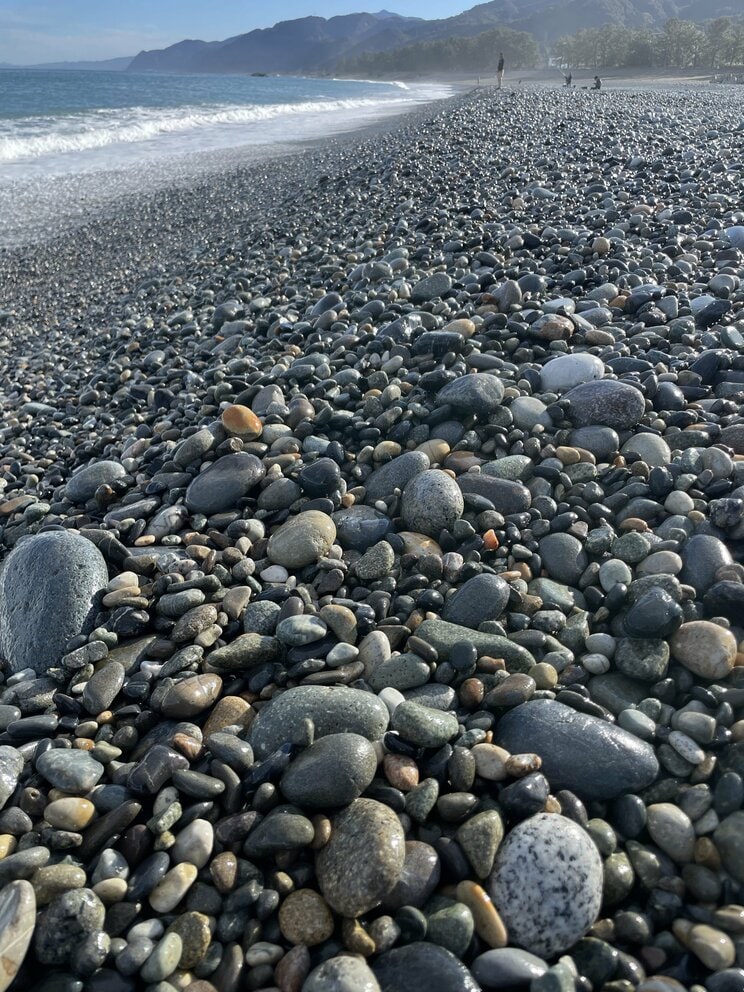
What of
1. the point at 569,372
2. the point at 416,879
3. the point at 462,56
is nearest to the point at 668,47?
the point at 462,56

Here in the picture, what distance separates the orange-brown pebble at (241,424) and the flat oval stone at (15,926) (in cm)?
216

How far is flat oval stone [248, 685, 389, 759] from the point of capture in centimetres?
186

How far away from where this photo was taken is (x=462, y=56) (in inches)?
4092

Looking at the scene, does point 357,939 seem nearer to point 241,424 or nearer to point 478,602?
point 478,602

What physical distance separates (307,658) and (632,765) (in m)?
1.01

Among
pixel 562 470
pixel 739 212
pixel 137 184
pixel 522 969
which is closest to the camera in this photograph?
pixel 522 969

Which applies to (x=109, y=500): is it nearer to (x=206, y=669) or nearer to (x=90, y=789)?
(x=206, y=669)

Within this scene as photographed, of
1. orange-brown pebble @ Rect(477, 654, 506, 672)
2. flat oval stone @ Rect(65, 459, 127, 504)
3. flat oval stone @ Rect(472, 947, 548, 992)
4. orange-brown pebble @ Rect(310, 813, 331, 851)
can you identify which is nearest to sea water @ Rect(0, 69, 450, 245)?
flat oval stone @ Rect(65, 459, 127, 504)

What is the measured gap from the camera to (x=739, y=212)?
559cm

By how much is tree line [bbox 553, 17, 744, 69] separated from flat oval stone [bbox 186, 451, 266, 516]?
2634 inches

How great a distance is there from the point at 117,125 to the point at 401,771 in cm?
2708

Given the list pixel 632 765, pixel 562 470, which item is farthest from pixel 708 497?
pixel 632 765

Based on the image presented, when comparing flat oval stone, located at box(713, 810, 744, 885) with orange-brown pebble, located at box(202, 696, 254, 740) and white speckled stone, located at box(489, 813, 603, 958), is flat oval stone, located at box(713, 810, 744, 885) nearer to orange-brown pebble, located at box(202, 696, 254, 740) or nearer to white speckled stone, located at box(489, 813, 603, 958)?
white speckled stone, located at box(489, 813, 603, 958)

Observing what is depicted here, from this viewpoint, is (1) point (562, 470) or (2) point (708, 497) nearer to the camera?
(2) point (708, 497)
